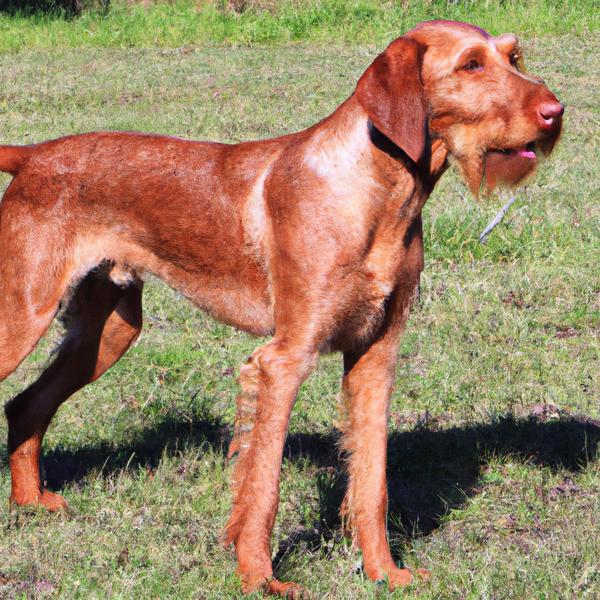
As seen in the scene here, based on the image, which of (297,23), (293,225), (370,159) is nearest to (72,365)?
(293,225)

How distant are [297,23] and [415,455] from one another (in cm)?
1258

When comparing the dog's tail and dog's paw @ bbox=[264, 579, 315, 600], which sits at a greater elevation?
the dog's tail

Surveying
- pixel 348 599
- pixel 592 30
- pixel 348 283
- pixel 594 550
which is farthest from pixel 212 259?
pixel 592 30

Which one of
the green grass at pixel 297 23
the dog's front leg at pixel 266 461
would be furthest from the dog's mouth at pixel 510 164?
the green grass at pixel 297 23

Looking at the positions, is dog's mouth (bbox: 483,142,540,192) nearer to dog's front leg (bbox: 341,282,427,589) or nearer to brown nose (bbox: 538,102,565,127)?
brown nose (bbox: 538,102,565,127)

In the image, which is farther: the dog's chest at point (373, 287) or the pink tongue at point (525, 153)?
the dog's chest at point (373, 287)

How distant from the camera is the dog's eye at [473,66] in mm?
3449

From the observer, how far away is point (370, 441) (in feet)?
13.1

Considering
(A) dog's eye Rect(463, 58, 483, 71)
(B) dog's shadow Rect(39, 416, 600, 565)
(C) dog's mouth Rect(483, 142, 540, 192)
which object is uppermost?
(A) dog's eye Rect(463, 58, 483, 71)

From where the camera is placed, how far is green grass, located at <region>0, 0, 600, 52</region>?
15844 millimetres

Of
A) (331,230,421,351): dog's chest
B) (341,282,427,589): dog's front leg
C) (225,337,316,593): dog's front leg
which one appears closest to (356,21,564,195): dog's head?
(331,230,421,351): dog's chest

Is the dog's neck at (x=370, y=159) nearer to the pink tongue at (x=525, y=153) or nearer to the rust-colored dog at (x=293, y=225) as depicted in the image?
the rust-colored dog at (x=293, y=225)

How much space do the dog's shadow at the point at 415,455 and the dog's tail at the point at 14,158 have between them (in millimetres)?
1419

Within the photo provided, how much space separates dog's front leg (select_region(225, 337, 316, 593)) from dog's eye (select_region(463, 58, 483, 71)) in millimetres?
1076
